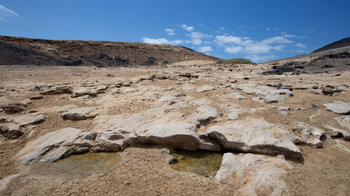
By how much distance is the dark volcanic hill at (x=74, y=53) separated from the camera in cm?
1454

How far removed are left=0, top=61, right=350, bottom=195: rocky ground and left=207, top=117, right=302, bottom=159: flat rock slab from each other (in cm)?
2

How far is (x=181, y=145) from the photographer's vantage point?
10.3ft

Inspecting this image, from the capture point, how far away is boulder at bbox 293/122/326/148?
9.39ft

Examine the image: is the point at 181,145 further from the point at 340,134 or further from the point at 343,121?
the point at 343,121

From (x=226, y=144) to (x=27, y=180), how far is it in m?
3.13

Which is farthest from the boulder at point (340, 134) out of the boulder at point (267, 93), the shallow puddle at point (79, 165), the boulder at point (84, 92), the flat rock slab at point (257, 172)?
the boulder at point (84, 92)

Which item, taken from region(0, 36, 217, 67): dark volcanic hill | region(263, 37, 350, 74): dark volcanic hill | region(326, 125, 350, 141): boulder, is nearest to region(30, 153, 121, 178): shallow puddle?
region(326, 125, 350, 141): boulder

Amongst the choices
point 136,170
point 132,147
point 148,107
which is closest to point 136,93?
point 148,107

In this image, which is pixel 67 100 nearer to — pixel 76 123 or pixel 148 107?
pixel 76 123

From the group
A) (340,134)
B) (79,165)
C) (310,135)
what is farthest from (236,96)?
(79,165)

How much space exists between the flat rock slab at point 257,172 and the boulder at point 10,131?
420 centimetres

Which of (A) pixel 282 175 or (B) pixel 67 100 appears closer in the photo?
(A) pixel 282 175

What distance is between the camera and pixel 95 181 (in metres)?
2.35

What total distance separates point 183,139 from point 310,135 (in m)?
2.30
